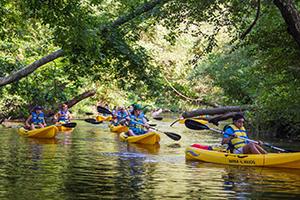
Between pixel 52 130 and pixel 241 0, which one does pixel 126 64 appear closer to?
pixel 241 0

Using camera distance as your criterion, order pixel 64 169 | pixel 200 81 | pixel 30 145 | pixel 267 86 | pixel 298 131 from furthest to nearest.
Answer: pixel 200 81 < pixel 298 131 < pixel 267 86 < pixel 30 145 < pixel 64 169

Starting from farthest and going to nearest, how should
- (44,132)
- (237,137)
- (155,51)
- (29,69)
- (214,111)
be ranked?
1. (155,51)
2. (214,111)
3. (44,132)
4. (237,137)
5. (29,69)

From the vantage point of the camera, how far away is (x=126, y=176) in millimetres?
10711

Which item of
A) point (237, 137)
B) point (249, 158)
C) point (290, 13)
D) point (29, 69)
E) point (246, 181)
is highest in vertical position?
point (290, 13)

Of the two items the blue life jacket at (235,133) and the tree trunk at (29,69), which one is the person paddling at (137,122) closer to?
the blue life jacket at (235,133)

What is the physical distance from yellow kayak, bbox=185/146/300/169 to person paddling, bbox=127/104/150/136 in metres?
5.87

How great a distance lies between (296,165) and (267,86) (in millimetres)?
7217

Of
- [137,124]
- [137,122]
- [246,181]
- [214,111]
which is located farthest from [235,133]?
[214,111]

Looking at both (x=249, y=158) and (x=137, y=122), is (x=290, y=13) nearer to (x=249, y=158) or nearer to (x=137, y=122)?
(x=249, y=158)

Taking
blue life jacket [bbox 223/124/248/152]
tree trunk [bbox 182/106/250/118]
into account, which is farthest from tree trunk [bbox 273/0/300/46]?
tree trunk [bbox 182/106/250/118]

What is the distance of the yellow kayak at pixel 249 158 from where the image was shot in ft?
40.8

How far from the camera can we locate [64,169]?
37.6 feet

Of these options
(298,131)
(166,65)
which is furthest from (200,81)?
(298,131)

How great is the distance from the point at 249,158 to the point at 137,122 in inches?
287
